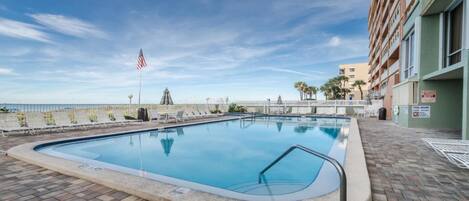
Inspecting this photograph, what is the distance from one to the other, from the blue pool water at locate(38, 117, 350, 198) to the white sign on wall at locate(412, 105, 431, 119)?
166 inches

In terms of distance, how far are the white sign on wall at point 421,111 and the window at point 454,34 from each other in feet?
6.38

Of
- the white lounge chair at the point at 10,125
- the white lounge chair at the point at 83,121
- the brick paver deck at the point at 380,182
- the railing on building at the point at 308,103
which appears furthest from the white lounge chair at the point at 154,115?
the railing on building at the point at 308,103

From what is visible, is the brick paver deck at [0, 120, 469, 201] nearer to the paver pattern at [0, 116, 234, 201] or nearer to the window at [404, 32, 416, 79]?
the paver pattern at [0, 116, 234, 201]

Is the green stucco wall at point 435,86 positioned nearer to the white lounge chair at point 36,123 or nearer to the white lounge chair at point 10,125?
the white lounge chair at point 36,123

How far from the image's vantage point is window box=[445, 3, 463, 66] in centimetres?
827

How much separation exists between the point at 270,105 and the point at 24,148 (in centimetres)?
2063

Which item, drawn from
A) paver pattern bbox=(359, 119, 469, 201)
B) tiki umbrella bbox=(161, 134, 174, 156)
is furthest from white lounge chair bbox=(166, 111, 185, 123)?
paver pattern bbox=(359, 119, 469, 201)

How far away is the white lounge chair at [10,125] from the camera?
8.18 meters

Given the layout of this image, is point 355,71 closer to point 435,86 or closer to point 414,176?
point 435,86

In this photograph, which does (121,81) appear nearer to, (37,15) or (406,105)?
(37,15)

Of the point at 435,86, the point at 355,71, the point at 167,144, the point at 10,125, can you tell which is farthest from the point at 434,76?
the point at 355,71

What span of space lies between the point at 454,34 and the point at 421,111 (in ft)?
10.5

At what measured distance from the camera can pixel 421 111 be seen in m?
9.94

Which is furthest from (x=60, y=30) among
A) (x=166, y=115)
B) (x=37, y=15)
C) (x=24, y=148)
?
(x=24, y=148)
